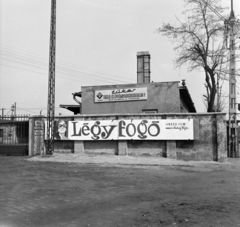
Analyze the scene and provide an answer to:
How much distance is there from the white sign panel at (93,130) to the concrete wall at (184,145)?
0.34 meters

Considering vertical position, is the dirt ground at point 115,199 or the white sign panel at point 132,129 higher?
the white sign panel at point 132,129

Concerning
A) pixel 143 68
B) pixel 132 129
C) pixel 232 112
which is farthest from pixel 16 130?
pixel 232 112

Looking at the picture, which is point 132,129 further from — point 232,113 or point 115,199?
point 115,199

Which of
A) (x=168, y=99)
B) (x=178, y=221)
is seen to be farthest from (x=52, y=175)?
(x=168, y=99)

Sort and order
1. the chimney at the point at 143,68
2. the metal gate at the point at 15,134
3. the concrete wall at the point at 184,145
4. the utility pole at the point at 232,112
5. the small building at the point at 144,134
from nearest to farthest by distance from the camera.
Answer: the concrete wall at the point at 184,145
the small building at the point at 144,134
the metal gate at the point at 15,134
the utility pole at the point at 232,112
the chimney at the point at 143,68

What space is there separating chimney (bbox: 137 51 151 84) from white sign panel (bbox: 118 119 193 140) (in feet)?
29.2

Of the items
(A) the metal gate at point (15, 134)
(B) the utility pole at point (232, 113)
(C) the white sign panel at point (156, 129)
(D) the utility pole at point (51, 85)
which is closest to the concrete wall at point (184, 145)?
(C) the white sign panel at point (156, 129)

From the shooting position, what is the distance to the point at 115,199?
753 centimetres

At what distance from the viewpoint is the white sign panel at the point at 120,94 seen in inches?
909

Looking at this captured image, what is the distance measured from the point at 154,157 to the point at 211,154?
318cm

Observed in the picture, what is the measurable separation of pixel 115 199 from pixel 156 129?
10.2 metres

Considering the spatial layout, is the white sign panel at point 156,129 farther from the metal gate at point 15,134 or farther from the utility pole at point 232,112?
the metal gate at point 15,134

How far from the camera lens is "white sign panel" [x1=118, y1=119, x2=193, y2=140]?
17125mm

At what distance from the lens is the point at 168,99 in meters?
22.6
